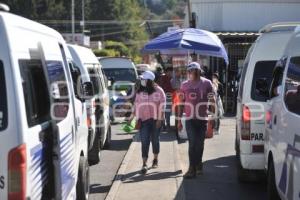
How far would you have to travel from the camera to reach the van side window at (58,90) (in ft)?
17.3

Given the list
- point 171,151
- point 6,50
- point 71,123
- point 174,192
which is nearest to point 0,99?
point 6,50

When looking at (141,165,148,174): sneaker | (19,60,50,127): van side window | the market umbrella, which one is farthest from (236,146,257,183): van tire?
the market umbrella

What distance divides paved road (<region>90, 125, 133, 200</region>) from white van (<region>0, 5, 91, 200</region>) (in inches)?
100

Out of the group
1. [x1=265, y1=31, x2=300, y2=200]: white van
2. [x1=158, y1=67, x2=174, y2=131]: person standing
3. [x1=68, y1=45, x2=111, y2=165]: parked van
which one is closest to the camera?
[x1=265, y1=31, x2=300, y2=200]: white van

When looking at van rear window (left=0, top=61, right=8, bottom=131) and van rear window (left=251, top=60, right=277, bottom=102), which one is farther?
van rear window (left=251, top=60, right=277, bottom=102)

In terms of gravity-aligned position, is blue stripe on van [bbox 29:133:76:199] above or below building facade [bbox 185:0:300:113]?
below

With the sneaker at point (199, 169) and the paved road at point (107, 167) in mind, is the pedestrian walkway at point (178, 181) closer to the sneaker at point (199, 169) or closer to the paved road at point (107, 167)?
the sneaker at point (199, 169)

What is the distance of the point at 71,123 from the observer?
6047mm

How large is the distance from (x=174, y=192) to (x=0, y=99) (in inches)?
178

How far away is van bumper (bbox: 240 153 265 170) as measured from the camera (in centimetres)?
795

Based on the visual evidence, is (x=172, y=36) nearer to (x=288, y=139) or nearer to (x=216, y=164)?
(x=216, y=164)

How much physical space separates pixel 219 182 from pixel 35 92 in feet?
16.8

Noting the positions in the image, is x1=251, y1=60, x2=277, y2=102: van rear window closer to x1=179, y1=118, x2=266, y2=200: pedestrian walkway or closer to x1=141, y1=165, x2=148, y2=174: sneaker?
x1=179, y1=118, x2=266, y2=200: pedestrian walkway

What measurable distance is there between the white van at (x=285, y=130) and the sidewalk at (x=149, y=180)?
1698mm
